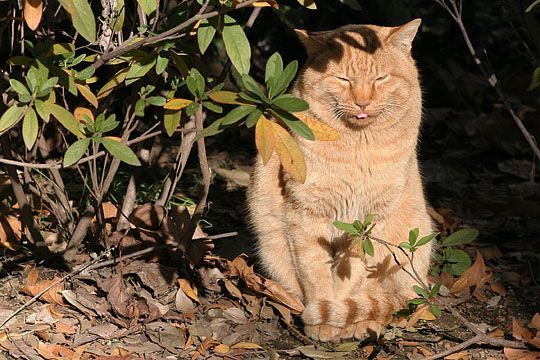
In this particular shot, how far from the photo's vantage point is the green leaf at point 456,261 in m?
3.96

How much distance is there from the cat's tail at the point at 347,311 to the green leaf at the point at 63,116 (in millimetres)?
1212

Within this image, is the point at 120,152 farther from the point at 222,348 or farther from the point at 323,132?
the point at 222,348

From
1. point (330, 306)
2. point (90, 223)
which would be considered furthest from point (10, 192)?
point (330, 306)

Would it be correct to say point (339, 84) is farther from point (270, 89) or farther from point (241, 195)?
point (241, 195)

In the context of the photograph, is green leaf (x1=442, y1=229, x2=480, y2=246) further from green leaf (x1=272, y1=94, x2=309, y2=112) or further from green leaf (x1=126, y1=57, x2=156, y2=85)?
green leaf (x1=126, y1=57, x2=156, y2=85)

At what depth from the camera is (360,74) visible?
336cm

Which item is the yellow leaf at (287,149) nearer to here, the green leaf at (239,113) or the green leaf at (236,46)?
the green leaf at (239,113)

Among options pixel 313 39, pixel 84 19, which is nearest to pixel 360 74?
pixel 313 39

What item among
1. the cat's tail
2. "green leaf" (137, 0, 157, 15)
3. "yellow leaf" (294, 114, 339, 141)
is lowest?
the cat's tail

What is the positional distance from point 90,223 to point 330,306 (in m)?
1.09

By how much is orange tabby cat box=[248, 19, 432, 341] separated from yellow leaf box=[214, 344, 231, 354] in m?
0.36

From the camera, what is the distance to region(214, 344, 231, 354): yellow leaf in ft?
10.7

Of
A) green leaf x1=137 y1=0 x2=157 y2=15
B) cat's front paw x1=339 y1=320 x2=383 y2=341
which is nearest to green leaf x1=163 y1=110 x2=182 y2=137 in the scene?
green leaf x1=137 y1=0 x2=157 y2=15

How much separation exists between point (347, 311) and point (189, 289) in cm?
68
